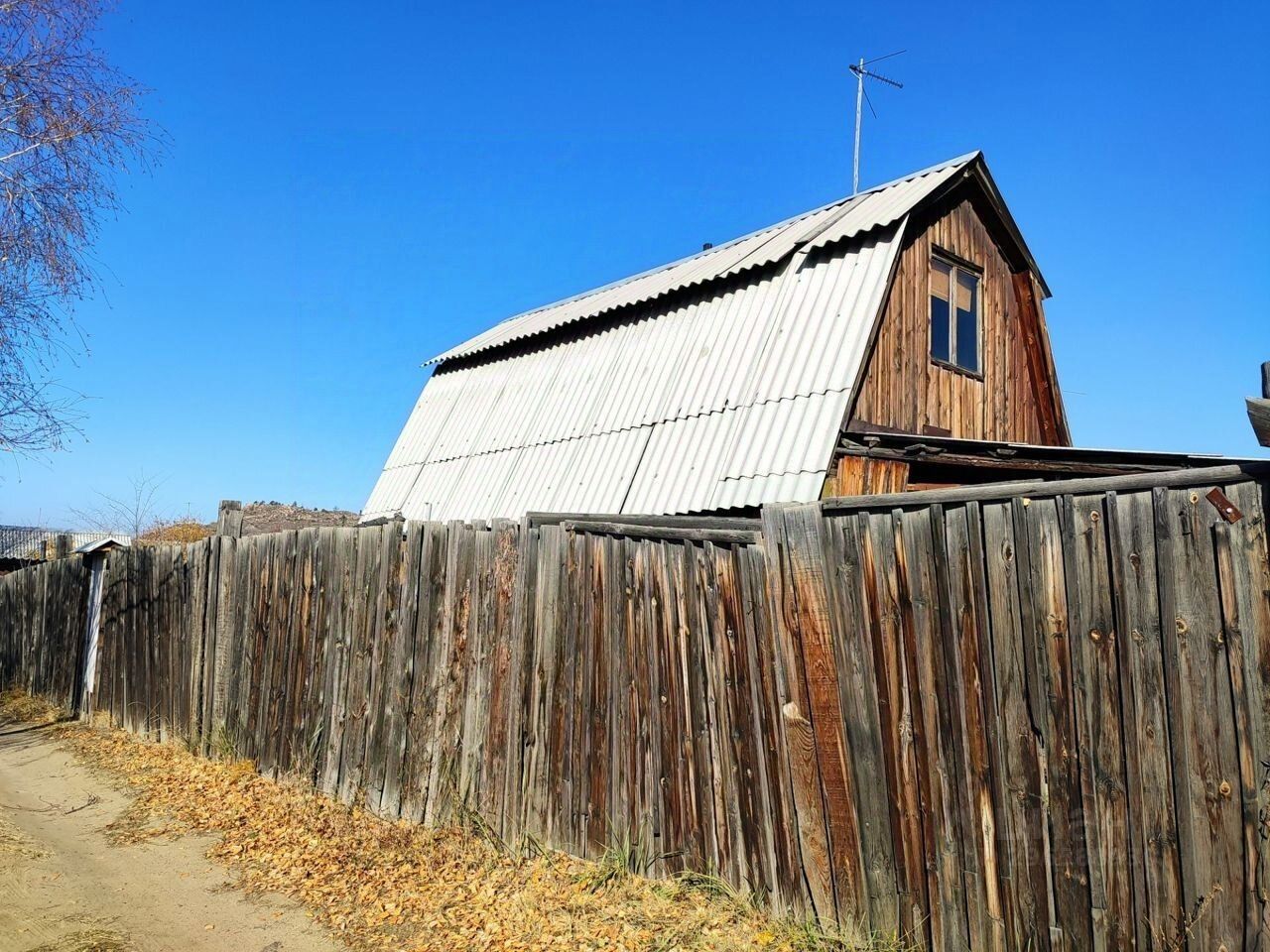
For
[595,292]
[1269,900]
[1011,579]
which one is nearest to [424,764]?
[1011,579]

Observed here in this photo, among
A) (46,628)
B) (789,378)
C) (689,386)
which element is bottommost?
(46,628)

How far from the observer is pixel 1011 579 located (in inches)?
158

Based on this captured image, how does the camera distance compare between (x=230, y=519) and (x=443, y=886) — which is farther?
(x=230, y=519)

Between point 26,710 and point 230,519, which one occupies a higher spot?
point 230,519

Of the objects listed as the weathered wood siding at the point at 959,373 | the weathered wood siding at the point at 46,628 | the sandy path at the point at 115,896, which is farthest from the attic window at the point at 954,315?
the weathered wood siding at the point at 46,628

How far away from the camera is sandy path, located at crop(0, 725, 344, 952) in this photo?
5340mm

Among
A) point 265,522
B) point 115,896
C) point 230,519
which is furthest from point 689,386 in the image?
point 265,522

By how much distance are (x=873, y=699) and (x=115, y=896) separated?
16.6 feet

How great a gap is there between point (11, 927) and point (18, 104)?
9.14 m

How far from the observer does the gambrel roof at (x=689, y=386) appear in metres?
9.64

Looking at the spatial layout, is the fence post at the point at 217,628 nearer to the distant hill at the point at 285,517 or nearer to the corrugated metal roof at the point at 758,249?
the corrugated metal roof at the point at 758,249

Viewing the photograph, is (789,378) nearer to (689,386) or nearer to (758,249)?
(689,386)

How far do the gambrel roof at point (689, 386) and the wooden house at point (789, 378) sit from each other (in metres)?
0.03

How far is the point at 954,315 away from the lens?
1195cm
